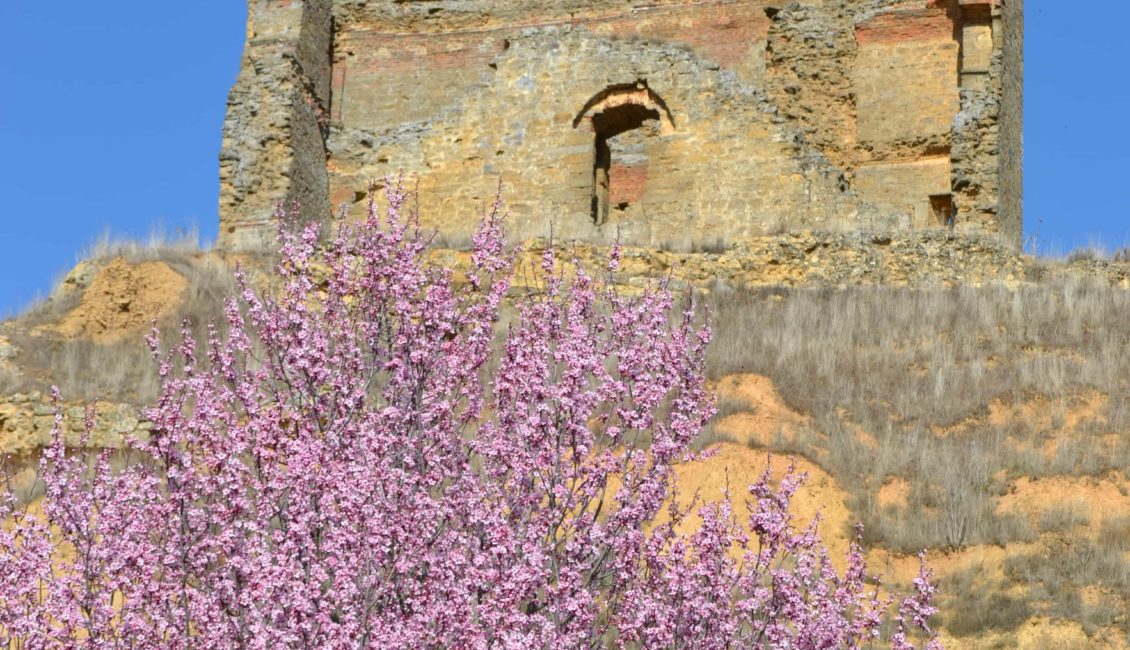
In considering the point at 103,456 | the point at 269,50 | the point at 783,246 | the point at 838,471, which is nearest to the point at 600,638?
the point at 103,456

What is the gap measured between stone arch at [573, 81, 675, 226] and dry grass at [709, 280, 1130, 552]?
374 centimetres

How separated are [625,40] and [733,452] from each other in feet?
29.1

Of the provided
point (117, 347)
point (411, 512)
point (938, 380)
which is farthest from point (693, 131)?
point (411, 512)

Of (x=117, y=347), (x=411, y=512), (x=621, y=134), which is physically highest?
(x=621, y=134)

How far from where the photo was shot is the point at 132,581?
904 centimetres

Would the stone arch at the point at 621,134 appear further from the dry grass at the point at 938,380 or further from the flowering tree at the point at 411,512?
the flowering tree at the point at 411,512

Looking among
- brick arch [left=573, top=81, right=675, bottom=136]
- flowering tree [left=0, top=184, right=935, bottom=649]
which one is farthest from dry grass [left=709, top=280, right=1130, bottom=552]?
flowering tree [left=0, top=184, right=935, bottom=649]

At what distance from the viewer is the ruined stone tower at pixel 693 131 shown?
21.8 metres

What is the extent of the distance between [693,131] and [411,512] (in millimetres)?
13888

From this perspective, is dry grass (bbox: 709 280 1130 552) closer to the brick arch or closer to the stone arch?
the brick arch

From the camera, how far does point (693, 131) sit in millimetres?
22109

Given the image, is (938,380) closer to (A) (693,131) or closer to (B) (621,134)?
(A) (693,131)

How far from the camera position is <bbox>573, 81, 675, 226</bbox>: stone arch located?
74.2 feet

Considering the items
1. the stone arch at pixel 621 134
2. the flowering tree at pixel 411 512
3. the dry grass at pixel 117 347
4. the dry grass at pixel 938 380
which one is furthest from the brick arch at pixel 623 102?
the flowering tree at pixel 411 512
